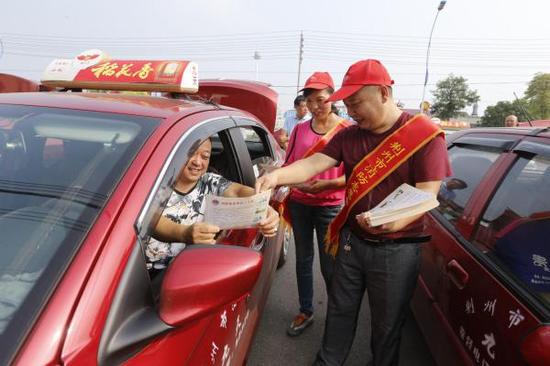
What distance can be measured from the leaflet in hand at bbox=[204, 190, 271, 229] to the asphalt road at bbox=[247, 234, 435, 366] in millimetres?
1448

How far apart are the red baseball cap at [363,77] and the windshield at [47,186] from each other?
84 cm

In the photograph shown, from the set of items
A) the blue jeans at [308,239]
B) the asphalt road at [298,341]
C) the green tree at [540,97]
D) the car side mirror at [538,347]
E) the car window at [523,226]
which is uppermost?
the green tree at [540,97]

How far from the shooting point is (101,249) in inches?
36.1

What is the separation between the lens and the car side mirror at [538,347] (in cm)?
114

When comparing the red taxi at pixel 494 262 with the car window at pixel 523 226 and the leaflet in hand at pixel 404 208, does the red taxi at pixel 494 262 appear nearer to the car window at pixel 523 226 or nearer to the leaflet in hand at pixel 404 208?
the car window at pixel 523 226

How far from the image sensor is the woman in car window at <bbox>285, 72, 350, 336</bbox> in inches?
95.8

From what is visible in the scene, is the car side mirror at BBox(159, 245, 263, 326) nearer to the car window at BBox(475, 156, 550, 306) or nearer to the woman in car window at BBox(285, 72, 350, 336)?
the car window at BBox(475, 156, 550, 306)

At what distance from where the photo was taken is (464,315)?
1.76 metres

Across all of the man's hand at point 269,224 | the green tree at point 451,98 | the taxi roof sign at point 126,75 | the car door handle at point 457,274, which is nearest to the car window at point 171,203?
the man's hand at point 269,224

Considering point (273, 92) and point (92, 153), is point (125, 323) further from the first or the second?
point (273, 92)

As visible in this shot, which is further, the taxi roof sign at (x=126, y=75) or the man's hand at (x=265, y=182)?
the taxi roof sign at (x=126, y=75)

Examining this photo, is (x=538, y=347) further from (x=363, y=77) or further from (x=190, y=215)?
(x=190, y=215)

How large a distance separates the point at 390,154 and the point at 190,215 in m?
0.91

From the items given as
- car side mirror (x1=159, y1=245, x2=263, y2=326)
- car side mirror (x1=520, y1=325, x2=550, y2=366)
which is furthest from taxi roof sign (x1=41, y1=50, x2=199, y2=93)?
car side mirror (x1=520, y1=325, x2=550, y2=366)
